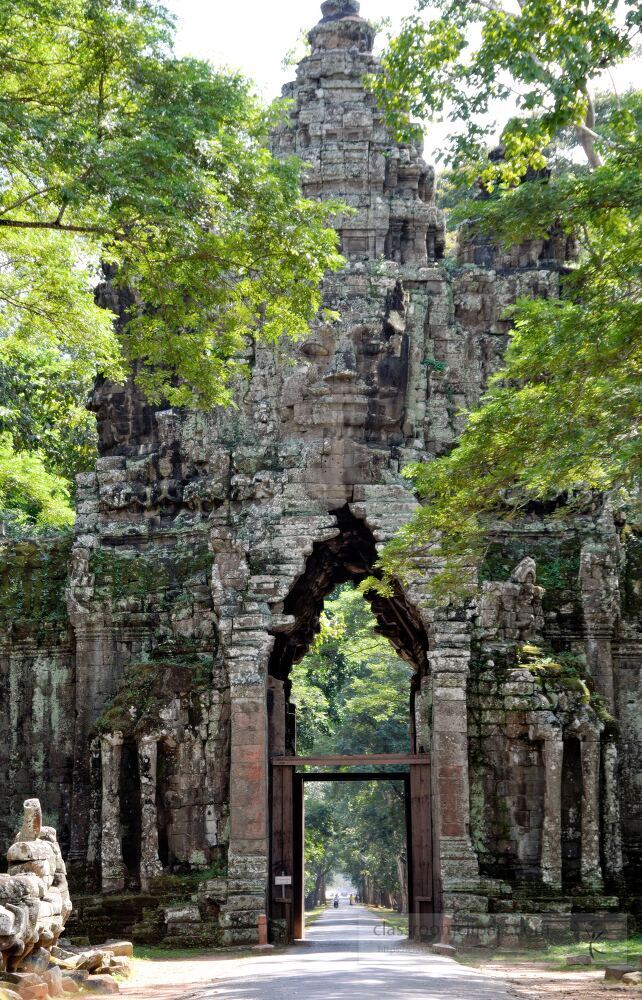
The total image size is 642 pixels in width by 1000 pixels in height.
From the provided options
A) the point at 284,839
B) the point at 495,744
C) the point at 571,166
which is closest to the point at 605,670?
the point at 495,744

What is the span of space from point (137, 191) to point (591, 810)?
11278 millimetres

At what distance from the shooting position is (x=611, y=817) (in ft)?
61.9

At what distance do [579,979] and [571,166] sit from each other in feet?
86.3

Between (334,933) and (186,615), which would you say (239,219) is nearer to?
(186,615)

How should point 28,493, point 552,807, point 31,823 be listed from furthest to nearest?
point 28,493 → point 552,807 → point 31,823

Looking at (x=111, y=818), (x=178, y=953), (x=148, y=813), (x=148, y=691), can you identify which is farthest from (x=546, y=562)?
(x=178, y=953)

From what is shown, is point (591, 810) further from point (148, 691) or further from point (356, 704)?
point (356, 704)

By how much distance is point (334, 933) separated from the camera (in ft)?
87.7

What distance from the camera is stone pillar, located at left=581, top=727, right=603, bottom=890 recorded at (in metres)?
18.5

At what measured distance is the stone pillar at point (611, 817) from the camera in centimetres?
1873

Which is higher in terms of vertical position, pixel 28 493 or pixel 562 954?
pixel 28 493

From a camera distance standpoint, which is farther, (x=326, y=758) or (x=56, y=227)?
(x=326, y=758)

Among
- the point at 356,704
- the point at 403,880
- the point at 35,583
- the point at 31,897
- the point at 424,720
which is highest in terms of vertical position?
the point at 35,583

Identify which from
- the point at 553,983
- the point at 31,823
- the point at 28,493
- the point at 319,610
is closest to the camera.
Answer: the point at 553,983
